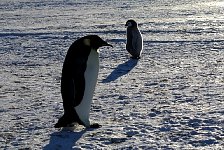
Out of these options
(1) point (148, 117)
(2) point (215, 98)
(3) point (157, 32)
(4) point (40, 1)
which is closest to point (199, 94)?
(2) point (215, 98)

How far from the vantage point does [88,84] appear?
3.91 metres

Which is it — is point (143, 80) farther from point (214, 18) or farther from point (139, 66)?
point (214, 18)

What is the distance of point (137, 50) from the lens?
8133 millimetres

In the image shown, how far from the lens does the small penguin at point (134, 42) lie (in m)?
8.14

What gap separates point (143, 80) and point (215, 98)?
1.43 m

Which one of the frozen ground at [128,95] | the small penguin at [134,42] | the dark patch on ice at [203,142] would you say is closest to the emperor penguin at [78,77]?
the frozen ground at [128,95]

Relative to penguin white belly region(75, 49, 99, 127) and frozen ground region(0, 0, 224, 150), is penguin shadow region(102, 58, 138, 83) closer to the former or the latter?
frozen ground region(0, 0, 224, 150)

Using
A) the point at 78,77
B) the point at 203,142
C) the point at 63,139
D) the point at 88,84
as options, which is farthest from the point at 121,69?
the point at 203,142

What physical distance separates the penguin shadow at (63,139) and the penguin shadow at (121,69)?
8.02ft

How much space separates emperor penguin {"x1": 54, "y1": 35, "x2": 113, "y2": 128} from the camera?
12.4 feet

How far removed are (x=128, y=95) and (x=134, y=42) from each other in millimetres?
3052

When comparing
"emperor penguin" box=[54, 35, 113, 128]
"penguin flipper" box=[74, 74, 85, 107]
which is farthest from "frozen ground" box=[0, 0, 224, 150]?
"penguin flipper" box=[74, 74, 85, 107]

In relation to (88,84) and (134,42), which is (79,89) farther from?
(134,42)

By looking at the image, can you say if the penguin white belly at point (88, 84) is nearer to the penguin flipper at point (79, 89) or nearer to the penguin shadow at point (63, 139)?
the penguin flipper at point (79, 89)
